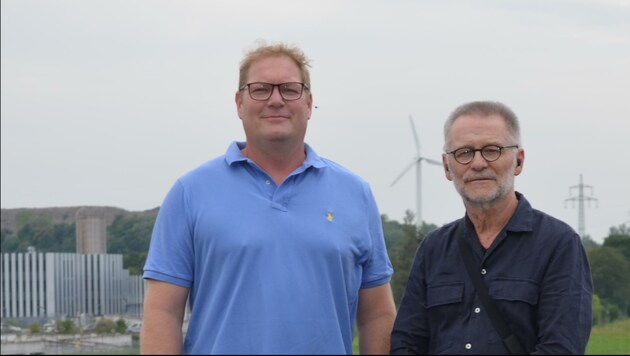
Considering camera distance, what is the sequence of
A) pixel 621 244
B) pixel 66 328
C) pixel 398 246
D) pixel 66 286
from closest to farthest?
pixel 621 244
pixel 398 246
pixel 66 328
pixel 66 286

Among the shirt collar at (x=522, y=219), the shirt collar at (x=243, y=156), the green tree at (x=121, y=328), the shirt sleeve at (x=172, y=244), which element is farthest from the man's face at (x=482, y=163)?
the green tree at (x=121, y=328)

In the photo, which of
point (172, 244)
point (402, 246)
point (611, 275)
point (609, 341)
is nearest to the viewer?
point (172, 244)

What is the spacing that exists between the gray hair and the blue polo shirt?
821mm

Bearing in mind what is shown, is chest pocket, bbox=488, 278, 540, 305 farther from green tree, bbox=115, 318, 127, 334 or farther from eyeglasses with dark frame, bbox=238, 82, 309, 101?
green tree, bbox=115, 318, 127, 334

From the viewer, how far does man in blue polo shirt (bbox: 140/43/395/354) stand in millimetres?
6008

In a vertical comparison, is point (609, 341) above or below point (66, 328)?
above

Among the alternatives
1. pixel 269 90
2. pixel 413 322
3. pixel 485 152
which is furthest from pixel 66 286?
pixel 485 152

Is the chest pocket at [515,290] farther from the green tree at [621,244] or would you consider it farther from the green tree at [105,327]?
the green tree at [105,327]

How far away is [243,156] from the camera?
6371mm

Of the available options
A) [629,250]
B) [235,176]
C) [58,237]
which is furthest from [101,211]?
[235,176]

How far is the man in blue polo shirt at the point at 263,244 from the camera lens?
237 inches

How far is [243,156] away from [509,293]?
1607 millimetres

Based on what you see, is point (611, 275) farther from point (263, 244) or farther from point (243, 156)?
point (263, 244)

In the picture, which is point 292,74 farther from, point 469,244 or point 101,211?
point 101,211
